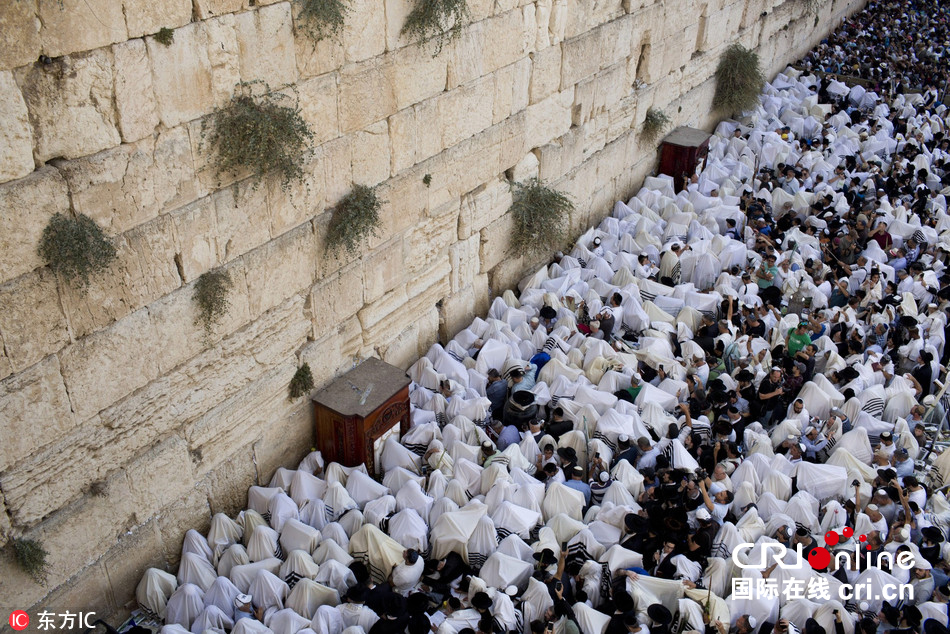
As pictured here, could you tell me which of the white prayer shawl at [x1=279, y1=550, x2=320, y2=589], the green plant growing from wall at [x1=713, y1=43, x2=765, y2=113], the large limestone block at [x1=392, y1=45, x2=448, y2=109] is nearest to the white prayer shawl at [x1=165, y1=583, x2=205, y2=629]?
the white prayer shawl at [x1=279, y1=550, x2=320, y2=589]

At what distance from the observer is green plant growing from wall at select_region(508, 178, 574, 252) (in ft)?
35.3

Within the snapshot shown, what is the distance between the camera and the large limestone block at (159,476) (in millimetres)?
6707

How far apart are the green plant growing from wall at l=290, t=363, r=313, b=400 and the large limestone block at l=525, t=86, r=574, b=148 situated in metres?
4.37

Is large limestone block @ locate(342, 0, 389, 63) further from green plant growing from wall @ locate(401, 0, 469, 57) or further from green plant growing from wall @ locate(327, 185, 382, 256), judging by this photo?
green plant growing from wall @ locate(327, 185, 382, 256)

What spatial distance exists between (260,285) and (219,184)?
1.05 meters

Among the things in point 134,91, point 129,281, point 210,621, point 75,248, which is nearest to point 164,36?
point 134,91

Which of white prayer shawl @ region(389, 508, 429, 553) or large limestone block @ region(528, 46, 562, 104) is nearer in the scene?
white prayer shawl @ region(389, 508, 429, 553)

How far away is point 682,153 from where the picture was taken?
46.2ft

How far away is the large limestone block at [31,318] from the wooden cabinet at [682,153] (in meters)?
10.6

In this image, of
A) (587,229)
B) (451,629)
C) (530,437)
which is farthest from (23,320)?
(587,229)

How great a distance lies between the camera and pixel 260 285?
7305 millimetres

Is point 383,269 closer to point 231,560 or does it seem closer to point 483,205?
point 483,205

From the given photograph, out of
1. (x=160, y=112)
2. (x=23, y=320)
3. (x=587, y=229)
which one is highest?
(x=160, y=112)

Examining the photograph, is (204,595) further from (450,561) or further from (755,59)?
(755,59)
